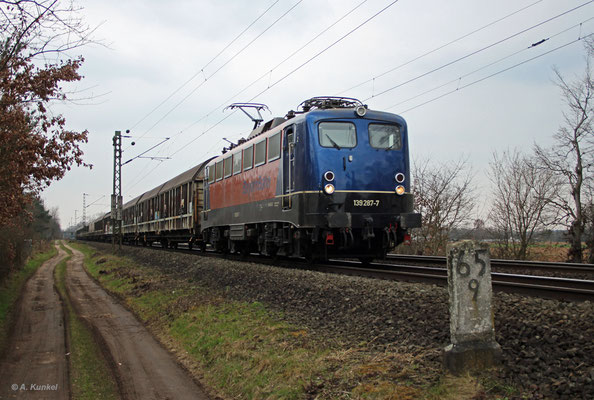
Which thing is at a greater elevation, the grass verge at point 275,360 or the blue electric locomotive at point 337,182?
the blue electric locomotive at point 337,182

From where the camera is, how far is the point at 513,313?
5.10m

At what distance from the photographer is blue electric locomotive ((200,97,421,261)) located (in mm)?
10859

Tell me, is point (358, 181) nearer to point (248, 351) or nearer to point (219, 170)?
point (248, 351)

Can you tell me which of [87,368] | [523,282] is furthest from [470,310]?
[87,368]

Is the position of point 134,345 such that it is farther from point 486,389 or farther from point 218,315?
point 486,389

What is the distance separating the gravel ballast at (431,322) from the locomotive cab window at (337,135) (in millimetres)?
3134

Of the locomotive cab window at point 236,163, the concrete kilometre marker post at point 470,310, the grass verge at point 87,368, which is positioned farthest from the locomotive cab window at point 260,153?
the concrete kilometre marker post at point 470,310

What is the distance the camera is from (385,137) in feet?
38.7

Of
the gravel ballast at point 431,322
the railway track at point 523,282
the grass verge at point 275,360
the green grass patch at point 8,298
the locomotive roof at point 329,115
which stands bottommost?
the green grass patch at point 8,298

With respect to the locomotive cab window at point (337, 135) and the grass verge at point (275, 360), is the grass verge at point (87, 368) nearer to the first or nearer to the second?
the grass verge at point (275, 360)

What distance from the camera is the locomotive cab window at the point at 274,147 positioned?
1262cm

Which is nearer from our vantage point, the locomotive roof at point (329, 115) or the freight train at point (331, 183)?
the freight train at point (331, 183)

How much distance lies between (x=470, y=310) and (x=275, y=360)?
2.36 m

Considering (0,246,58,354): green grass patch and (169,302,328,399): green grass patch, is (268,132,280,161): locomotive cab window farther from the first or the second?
(0,246,58,354): green grass patch
